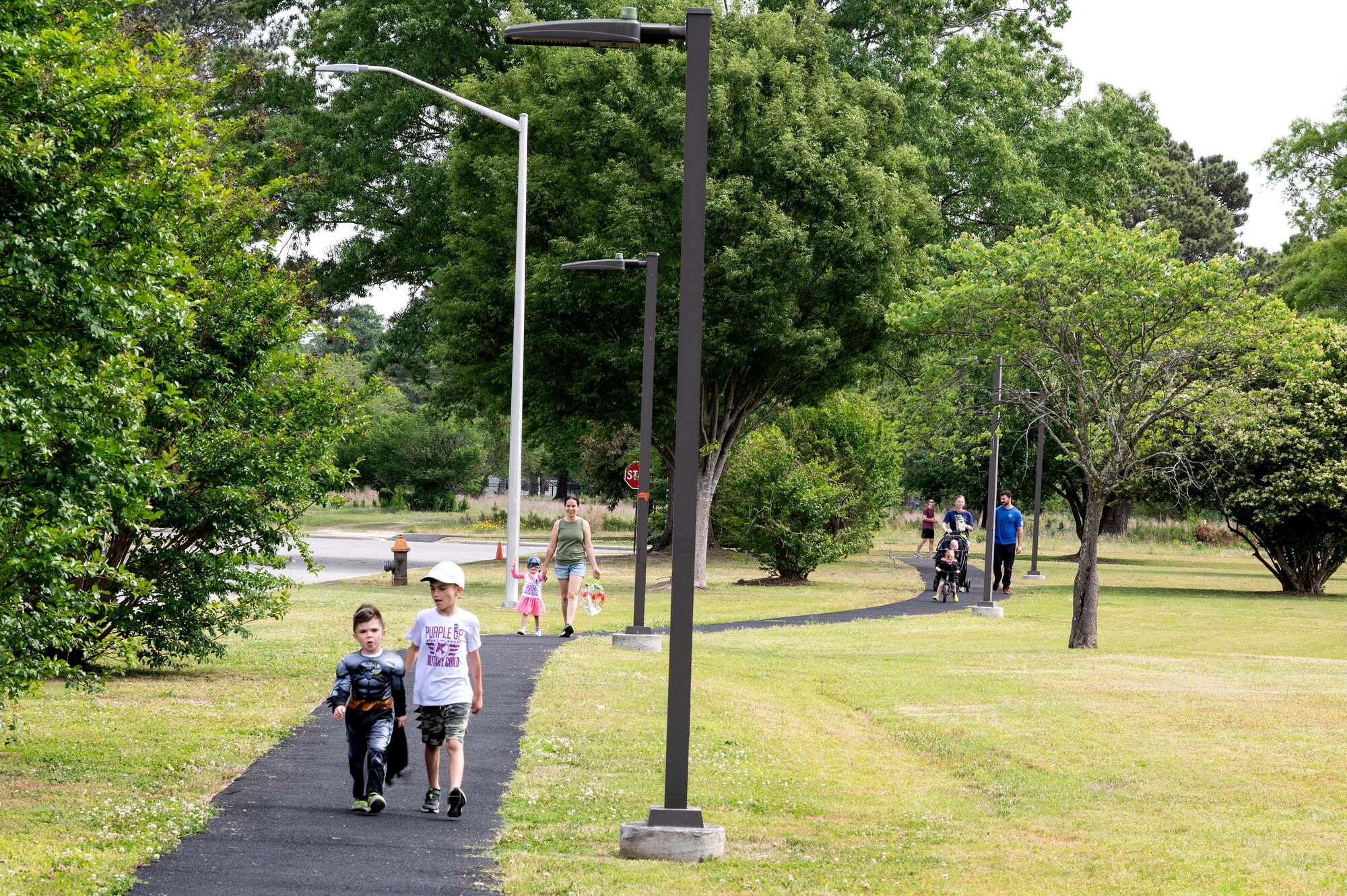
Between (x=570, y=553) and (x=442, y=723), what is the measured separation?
35.1ft

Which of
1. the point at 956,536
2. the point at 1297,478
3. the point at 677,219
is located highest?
the point at 677,219

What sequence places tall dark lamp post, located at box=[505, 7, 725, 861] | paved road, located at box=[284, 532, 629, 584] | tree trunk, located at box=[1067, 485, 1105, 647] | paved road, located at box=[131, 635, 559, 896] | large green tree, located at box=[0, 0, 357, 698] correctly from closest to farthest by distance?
1. paved road, located at box=[131, 635, 559, 896]
2. tall dark lamp post, located at box=[505, 7, 725, 861]
3. large green tree, located at box=[0, 0, 357, 698]
4. tree trunk, located at box=[1067, 485, 1105, 647]
5. paved road, located at box=[284, 532, 629, 584]

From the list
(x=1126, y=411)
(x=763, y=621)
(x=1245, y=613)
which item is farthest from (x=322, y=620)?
(x=1245, y=613)

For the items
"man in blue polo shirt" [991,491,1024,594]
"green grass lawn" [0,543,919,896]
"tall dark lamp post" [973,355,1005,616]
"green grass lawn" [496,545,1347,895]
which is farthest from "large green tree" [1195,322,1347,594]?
"green grass lawn" [0,543,919,896]

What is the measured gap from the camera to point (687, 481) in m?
8.22

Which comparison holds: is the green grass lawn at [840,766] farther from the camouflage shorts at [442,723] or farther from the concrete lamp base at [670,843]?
the camouflage shorts at [442,723]

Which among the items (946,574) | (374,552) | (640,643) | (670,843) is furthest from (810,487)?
(670,843)

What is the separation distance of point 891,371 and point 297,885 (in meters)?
32.7

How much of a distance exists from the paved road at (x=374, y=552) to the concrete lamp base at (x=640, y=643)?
490 inches

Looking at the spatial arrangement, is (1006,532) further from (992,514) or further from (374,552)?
(374,552)

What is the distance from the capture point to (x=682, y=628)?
26.8 ft

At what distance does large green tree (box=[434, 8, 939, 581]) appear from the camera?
98.9ft

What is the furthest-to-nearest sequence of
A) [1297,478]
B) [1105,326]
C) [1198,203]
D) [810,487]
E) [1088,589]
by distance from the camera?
[1198,203] → [1297,478] → [810,487] → [1088,589] → [1105,326]

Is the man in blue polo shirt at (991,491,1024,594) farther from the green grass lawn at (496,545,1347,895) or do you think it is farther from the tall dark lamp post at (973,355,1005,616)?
the green grass lawn at (496,545,1347,895)
